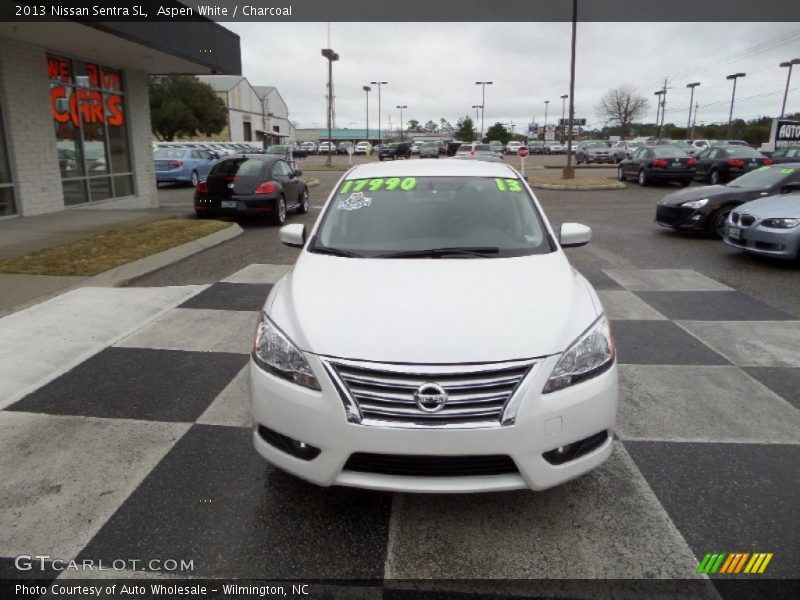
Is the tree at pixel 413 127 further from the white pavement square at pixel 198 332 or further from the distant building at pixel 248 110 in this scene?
the white pavement square at pixel 198 332

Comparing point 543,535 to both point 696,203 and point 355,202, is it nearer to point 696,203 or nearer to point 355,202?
point 355,202

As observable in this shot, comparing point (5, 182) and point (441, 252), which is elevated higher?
point (441, 252)

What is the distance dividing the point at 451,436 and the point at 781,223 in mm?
8253

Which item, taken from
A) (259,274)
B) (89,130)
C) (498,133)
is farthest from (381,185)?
(498,133)

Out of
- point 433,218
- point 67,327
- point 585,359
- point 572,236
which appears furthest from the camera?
point 67,327

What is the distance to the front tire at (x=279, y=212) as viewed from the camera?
43.3 ft

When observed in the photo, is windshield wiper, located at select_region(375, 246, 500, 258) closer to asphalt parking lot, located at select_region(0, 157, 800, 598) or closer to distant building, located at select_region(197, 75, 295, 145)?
asphalt parking lot, located at select_region(0, 157, 800, 598)

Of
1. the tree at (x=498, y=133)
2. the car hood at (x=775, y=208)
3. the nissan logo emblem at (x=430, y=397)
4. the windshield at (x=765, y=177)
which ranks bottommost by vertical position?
the nissan logo emblem at (x=430, y=397)

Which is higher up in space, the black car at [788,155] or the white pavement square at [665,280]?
the black car at [788,155]

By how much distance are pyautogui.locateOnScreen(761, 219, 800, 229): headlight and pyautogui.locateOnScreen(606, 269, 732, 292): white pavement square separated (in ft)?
4.07

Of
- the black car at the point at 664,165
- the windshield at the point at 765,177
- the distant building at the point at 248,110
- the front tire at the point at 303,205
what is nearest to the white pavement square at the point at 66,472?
the windshield at the point at 765,177

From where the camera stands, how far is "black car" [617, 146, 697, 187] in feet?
73.8

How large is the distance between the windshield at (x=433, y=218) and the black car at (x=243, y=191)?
341 inches

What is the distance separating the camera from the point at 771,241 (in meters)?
8.70
